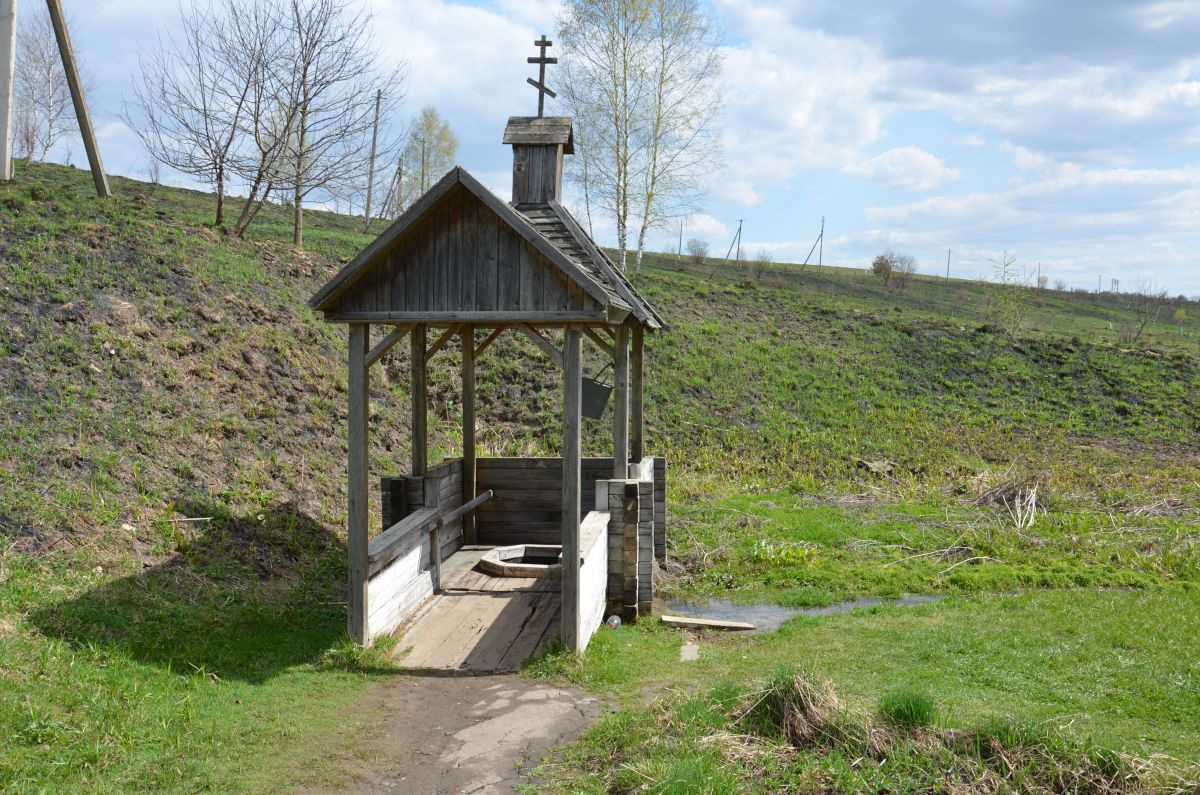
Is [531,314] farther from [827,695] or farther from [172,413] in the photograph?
[172,413]

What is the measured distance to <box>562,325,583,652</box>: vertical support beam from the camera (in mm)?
7418

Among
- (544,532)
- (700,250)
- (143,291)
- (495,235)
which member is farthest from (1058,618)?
(700,250)

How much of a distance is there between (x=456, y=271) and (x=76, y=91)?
12.8 m

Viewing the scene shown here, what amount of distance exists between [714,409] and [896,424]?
4.38m

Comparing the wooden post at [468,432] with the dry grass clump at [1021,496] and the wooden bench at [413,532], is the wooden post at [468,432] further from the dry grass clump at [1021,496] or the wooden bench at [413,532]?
the dry grass clump at [1021,496]

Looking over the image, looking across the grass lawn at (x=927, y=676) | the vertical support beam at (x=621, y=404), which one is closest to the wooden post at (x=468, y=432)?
the vertical support beam at (x=621, y=404)

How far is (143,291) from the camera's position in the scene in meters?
13.6

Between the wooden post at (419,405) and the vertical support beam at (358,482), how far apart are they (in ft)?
8.21

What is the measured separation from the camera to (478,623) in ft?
27.8

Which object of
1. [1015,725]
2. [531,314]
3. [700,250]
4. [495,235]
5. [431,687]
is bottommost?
[431,687]

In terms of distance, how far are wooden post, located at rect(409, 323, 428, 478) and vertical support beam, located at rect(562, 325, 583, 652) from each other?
3.08m

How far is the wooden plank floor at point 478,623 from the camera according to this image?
295 inches

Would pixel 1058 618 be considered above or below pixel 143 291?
below

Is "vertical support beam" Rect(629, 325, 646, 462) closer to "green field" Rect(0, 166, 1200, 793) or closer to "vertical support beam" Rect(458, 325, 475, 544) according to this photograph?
"green field" Rect(0, 166, 1200, 793)
